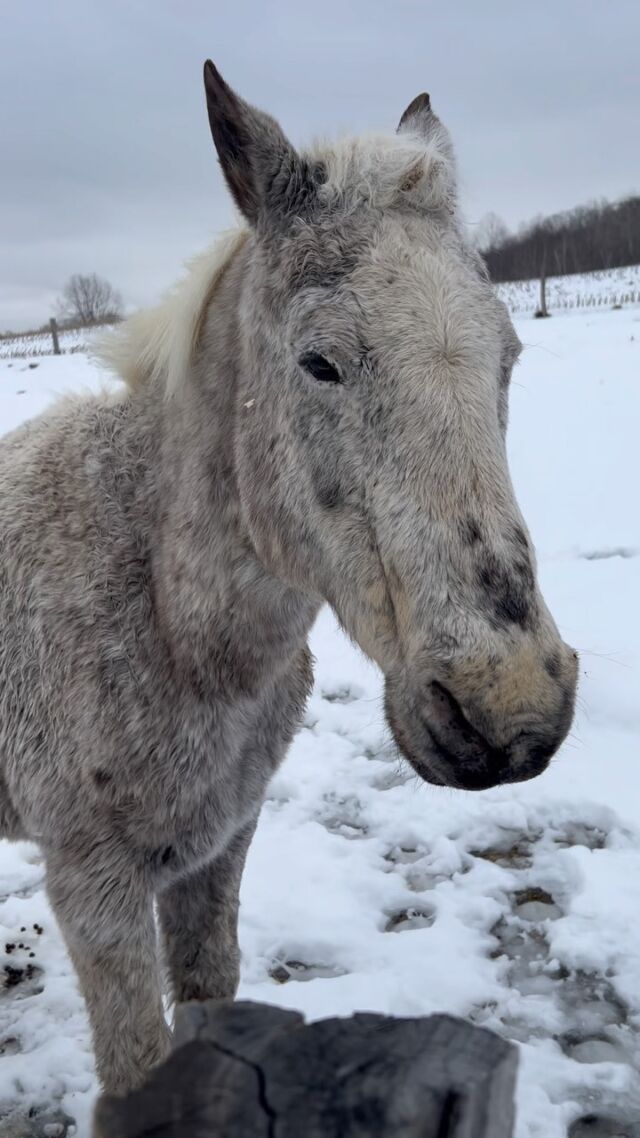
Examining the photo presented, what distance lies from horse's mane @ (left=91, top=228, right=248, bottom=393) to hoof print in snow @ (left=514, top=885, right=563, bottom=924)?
2.41 meters

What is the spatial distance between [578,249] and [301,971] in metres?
44.4

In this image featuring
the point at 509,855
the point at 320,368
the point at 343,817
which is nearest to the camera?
the point at 320,368

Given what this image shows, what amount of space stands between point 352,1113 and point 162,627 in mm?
1553

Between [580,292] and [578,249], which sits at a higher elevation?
[578,249]

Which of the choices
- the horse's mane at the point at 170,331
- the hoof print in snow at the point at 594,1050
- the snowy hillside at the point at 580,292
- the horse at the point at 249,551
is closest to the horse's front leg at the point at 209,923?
the horse at the point at 249,551

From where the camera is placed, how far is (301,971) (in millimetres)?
3023

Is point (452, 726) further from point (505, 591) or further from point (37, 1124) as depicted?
point (37, 1124)

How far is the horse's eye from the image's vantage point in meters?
1.72

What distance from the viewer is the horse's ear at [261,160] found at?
73.4 inches

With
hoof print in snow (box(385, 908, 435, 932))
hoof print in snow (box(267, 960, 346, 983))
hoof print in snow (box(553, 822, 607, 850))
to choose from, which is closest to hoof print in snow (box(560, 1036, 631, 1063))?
hoof print in snow (box(385, 908, 435, 932))

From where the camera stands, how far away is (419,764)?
155 cm

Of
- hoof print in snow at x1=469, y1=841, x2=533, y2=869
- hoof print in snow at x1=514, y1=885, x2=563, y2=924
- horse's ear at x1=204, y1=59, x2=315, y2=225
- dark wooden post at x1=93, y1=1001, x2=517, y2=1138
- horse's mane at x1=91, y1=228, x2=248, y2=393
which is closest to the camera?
dark wooden post at x1=93, y1=1001, x2=517, y2=1138

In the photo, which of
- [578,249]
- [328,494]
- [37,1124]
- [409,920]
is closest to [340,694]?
[409,920]

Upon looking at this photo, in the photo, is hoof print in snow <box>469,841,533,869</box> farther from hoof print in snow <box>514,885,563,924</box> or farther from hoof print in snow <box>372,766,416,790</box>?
hoof print in snow <box>372,766,416,790</box>
